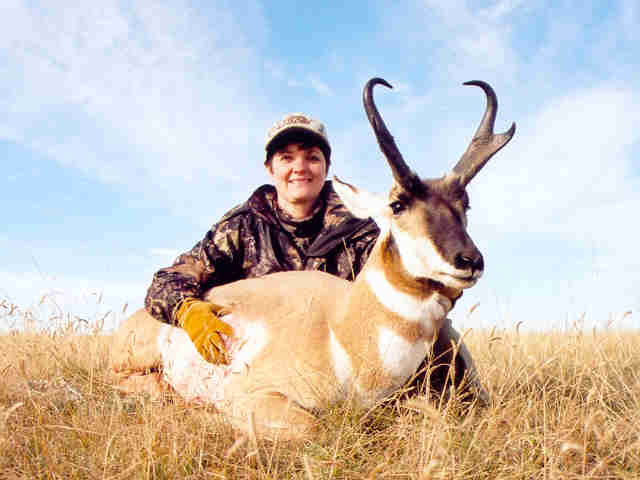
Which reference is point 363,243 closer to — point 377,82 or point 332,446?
point 377,82

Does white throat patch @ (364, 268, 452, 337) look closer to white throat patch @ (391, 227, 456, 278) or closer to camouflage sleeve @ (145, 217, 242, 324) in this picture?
white throat patch @ (391, 227, 456, 278)

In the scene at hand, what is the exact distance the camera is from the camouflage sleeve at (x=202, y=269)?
189 inches

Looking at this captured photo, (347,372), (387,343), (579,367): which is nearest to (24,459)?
(347,372)

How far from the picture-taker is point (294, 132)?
19.4ft

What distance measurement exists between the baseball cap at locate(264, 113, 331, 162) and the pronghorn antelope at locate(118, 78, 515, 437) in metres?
1.95

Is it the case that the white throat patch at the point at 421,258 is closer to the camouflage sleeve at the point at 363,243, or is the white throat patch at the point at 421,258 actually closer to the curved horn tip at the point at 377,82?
the curved horn tip at the point at 377,82

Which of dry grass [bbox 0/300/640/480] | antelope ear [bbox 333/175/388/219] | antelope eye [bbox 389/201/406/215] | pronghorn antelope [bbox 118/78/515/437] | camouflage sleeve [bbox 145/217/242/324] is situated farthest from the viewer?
camouflage sleeve [bbox 145/217/242/324]

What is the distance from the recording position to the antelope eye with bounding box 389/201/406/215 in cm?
366

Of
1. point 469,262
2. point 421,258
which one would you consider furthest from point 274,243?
point 469,262

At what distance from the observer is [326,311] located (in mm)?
3947

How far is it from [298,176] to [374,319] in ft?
8.80

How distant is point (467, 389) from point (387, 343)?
113 cm

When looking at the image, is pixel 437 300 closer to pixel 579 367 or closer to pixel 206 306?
pixel 206 306

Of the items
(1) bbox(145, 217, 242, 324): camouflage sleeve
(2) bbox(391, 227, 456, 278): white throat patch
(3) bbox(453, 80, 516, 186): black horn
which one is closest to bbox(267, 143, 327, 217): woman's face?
(1) bbox(145, 217, 242, 324): camouflage sleeve
